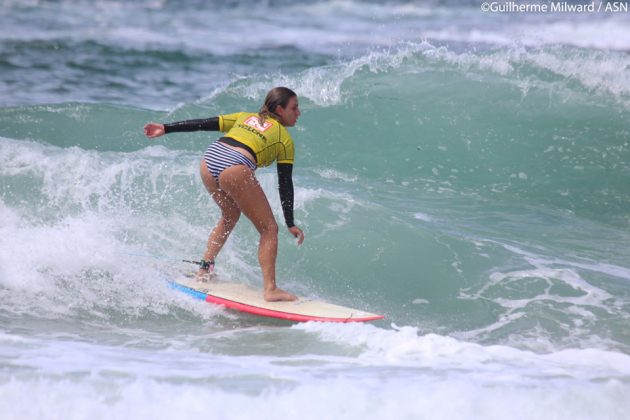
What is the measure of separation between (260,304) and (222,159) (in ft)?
3.27

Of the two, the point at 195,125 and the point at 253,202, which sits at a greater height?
the point at 195,125

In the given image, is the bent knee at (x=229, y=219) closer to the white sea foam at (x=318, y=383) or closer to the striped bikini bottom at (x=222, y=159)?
the striped bikini bottom at (x=222, y=159)

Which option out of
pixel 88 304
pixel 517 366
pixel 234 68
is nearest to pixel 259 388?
pixel 517 366

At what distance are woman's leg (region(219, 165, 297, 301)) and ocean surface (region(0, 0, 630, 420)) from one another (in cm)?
50

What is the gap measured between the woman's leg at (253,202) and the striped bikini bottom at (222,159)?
0.04 meters

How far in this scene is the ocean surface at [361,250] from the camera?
169 inches

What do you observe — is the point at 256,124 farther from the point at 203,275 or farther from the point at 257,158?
the point at 203,275

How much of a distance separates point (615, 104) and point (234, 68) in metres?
11.2

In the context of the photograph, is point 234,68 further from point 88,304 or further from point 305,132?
point 88,304

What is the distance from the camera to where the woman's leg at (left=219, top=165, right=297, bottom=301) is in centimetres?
570

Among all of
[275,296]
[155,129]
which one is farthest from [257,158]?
[275,296]

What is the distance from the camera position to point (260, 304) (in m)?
5.92

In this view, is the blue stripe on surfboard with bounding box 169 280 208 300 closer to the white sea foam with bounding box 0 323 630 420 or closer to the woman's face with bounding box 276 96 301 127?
the white sea foam with bounding box 0 323 630 420

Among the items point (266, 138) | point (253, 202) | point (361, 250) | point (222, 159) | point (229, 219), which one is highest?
point (266, 138)
